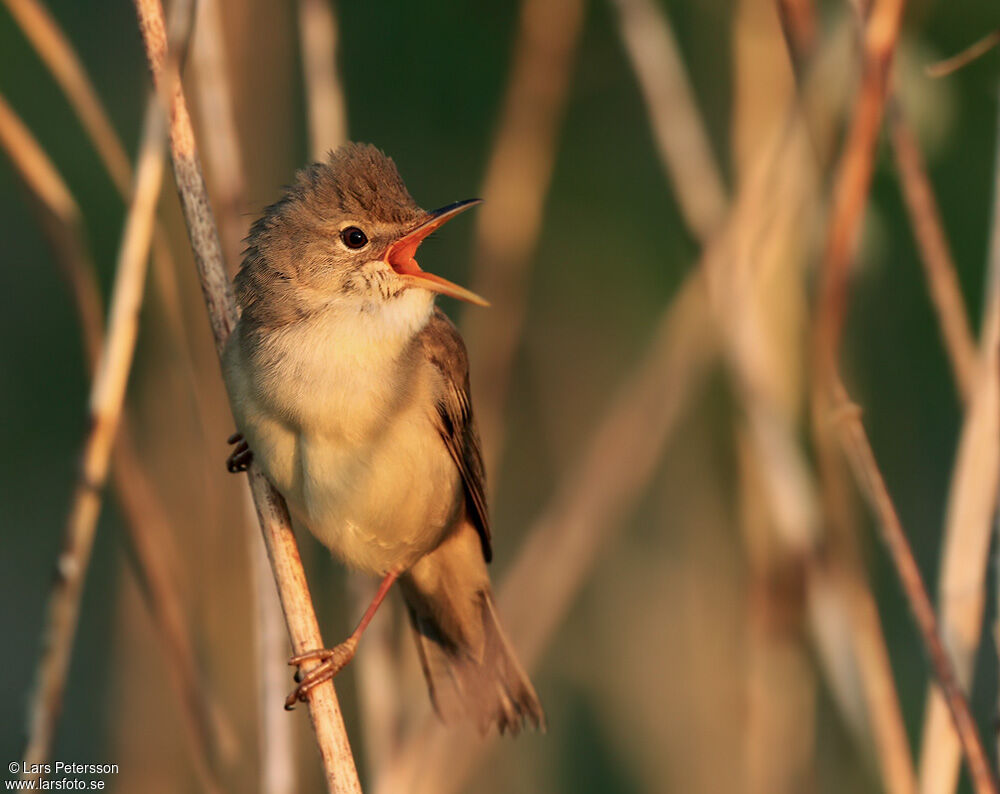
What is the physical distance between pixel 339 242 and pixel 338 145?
1.13 ft

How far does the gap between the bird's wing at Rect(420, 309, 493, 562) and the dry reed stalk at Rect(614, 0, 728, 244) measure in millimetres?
706

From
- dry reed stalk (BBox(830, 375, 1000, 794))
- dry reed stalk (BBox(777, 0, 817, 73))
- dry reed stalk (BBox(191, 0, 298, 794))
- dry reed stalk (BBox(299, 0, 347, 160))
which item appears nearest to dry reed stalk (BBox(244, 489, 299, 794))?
dry reed stalk (BBox(191, 0, 298, 794))

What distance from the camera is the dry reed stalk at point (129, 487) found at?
2555 millimetres

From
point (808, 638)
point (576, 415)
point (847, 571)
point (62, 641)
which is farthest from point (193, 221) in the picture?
point (576, 415)

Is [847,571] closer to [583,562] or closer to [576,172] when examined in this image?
[583,562]

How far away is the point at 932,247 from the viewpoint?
253cm

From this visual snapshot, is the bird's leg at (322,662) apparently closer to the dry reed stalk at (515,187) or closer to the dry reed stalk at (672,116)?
the dry reed stalk at (515,187)

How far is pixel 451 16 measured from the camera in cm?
524

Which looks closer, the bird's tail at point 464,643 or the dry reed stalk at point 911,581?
the dry reed stalk at point 911,581

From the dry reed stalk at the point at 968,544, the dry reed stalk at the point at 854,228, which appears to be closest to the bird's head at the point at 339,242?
the dry reed stalk at the point at 854,228

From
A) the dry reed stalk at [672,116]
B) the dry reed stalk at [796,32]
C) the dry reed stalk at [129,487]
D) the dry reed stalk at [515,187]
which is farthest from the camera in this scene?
the dry reed stalk at [515,187]

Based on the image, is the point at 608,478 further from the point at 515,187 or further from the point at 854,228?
the point at 854,228

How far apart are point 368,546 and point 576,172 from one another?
2.87m

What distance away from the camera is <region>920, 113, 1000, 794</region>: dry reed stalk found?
2.46 metres
